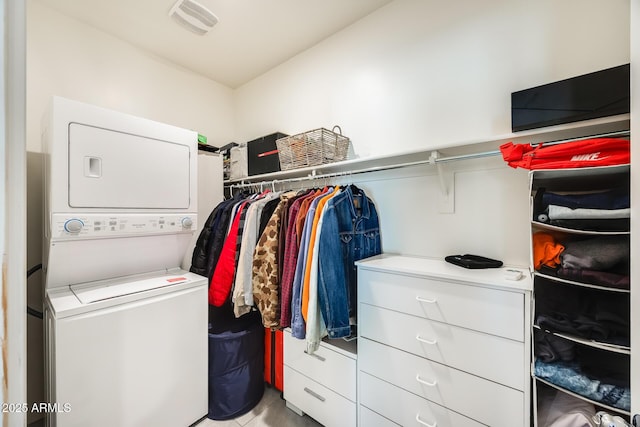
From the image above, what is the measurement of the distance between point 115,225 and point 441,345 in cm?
173

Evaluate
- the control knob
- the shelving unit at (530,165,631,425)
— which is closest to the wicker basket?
the shelving unit at (530,165,631,425)

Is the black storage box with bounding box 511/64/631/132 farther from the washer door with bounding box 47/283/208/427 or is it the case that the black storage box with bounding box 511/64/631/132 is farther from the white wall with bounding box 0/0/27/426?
the washer door with bounding box 47/283/208/427

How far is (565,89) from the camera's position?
1.00m

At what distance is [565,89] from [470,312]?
0.95 metres

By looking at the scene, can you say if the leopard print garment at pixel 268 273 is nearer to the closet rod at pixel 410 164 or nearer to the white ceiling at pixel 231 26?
the closet rod at pixel 410 164

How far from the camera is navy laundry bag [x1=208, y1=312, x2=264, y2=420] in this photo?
166 cm

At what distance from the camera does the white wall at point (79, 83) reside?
162 cm

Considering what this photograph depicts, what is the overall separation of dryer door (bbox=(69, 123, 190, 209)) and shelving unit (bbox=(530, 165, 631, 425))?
1.89 m

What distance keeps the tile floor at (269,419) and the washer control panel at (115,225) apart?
4.08 ft

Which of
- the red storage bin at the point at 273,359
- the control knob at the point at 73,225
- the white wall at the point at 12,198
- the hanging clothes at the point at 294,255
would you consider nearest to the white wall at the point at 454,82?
the hanging clothes at the point at 294,255

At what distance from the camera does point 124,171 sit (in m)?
1.45

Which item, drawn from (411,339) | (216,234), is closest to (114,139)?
(216,234)

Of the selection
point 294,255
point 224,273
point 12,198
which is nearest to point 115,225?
point 224,273

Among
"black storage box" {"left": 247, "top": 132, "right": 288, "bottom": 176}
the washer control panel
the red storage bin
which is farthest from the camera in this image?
"black storage box" {"left": 247, "top": 132, "right": 288, "bottom": 176}
